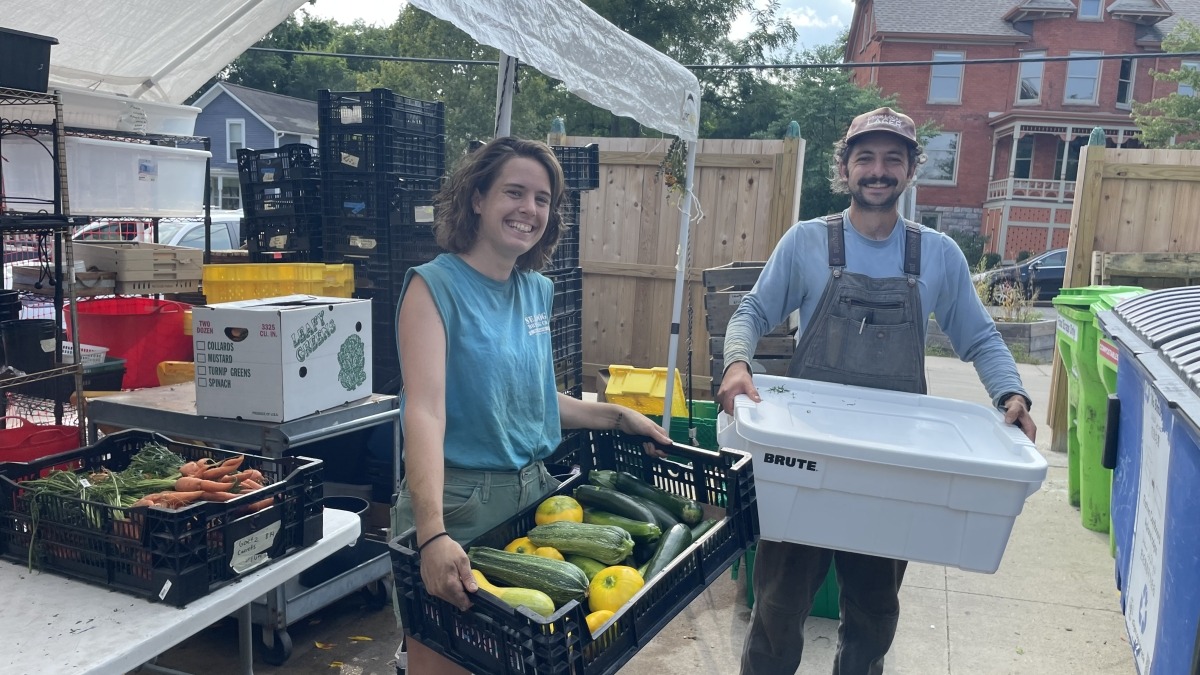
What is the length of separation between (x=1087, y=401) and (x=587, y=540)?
4318 millimetres

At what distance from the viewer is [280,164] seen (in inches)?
219

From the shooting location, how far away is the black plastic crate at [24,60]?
3.43 metres

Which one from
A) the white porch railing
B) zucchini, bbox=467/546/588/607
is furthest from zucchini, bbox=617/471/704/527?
the white porch railing

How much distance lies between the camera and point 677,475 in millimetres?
2391

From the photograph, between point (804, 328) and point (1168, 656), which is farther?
point (804, 328)

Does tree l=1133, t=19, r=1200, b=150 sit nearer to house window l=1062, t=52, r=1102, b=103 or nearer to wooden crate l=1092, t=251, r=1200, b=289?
house window l=1062, t=52, r=1102, b=103

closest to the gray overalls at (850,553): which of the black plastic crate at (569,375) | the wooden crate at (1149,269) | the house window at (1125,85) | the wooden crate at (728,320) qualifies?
the wooden crate at (728,320)

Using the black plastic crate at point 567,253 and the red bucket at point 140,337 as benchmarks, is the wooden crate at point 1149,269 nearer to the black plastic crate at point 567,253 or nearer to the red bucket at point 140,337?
the black plastic crate at point 567,253

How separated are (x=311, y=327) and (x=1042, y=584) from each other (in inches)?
158

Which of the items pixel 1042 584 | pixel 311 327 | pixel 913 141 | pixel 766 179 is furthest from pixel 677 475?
pixel 766 179

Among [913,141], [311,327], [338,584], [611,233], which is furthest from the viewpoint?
[611,233]

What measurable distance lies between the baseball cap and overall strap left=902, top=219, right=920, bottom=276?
0.30 m

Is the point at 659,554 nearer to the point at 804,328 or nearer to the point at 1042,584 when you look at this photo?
the point at 804,328

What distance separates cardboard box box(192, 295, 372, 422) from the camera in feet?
10.7
